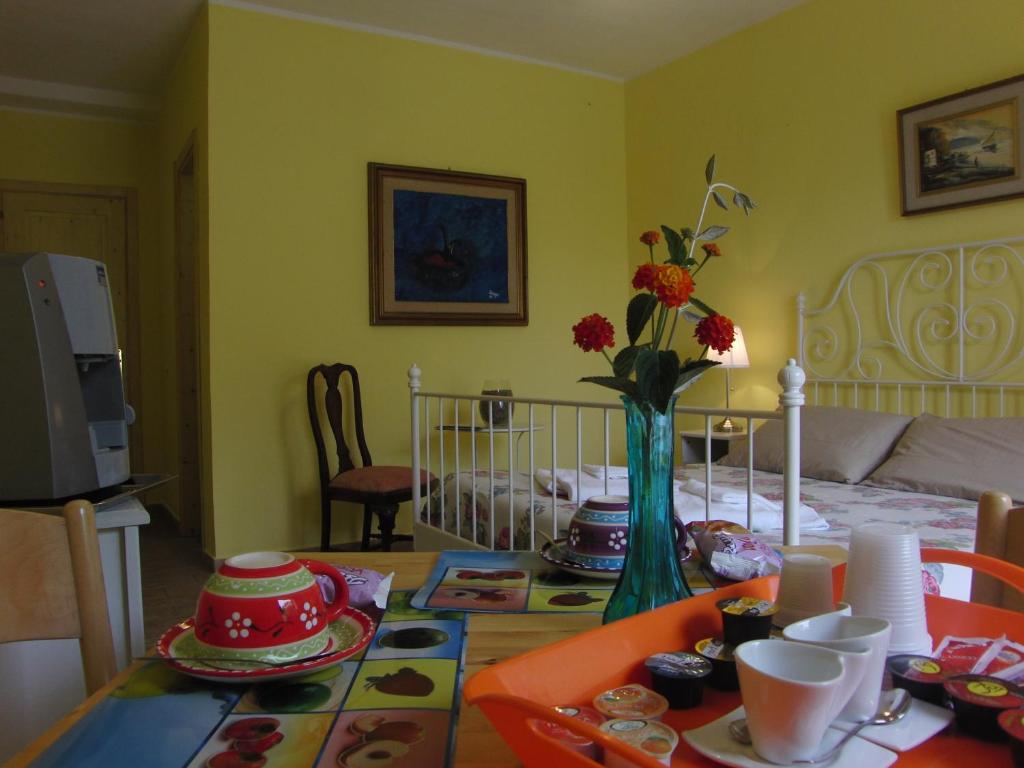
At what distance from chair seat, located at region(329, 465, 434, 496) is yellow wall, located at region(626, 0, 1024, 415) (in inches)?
66.4

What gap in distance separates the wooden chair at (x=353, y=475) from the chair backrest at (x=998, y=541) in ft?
8.38

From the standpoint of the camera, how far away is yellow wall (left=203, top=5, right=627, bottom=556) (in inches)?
144

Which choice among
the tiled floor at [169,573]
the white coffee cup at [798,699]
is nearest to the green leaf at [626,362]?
the white coffee cup at [798,699]

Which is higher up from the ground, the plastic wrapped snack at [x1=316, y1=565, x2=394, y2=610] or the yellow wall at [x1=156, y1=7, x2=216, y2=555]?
the yellow wall at [x1=156, y1=7, x2=216, y2=555]

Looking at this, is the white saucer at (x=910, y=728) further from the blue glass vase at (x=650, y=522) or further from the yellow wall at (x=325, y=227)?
the yellow wall at (x=325, y=227)

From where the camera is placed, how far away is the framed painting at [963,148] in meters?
2.92

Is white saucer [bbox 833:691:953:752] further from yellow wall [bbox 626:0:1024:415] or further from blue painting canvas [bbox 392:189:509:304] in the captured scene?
A: blue painting canvas [bbox 392:189:509:304]

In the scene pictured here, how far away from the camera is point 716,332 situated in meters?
0.81

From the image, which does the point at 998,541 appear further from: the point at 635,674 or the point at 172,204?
A: the point at 172,204

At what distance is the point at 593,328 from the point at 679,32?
12.1 feet

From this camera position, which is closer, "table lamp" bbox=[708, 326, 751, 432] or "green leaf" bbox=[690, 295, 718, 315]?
"green leaf" bbox=[690, 295, 718, 315]

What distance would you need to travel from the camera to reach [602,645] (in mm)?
641

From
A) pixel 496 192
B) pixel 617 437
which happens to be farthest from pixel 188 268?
pixel 617 437

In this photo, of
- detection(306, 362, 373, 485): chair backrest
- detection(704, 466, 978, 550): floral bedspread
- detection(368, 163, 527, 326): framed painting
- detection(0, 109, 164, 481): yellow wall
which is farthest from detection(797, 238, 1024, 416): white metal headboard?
detection(0, 109, 164, 481): yellow wall
